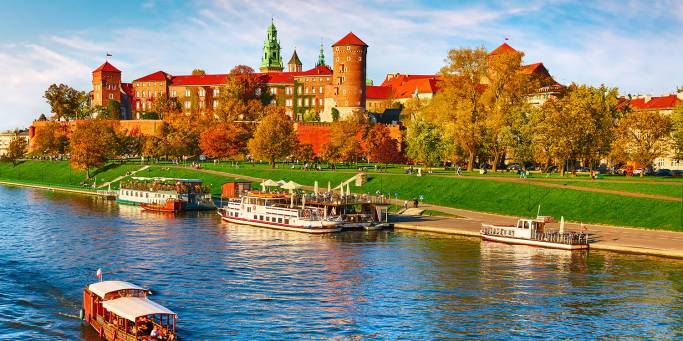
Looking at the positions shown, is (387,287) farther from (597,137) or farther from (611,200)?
(597,137)

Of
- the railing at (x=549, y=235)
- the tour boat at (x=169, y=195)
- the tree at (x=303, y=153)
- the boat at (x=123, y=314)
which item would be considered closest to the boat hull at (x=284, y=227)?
the tour boat at (x=169, y=195)

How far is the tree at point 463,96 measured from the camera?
118 m

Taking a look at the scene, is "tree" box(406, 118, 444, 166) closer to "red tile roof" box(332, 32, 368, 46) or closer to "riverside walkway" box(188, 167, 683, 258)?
"riverside walkway" box(188, 167, 683, 258)

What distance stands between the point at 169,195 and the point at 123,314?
7264 cm

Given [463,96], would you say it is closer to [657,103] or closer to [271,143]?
[271,143]

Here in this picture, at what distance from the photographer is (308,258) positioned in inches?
2606

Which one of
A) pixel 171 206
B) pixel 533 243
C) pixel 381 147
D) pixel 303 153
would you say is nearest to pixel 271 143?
pixel 303 153

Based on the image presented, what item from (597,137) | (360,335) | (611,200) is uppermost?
(597,137)

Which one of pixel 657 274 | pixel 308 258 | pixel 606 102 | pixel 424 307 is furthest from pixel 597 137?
pixel 424 307

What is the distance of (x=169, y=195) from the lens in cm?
11188

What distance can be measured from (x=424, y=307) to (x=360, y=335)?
7.38m

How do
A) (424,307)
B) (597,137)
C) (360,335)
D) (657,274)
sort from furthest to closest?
(597,137) < (657,274) < (424,307) < (360,335)

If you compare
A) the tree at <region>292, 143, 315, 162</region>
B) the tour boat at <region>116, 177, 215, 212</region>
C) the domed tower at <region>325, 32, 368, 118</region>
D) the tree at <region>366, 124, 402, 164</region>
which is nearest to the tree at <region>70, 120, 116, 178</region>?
the tour boat at <region>116, 177, 215, 212</region>

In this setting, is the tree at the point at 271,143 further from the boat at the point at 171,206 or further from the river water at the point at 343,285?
the river water at the point at 343,285
